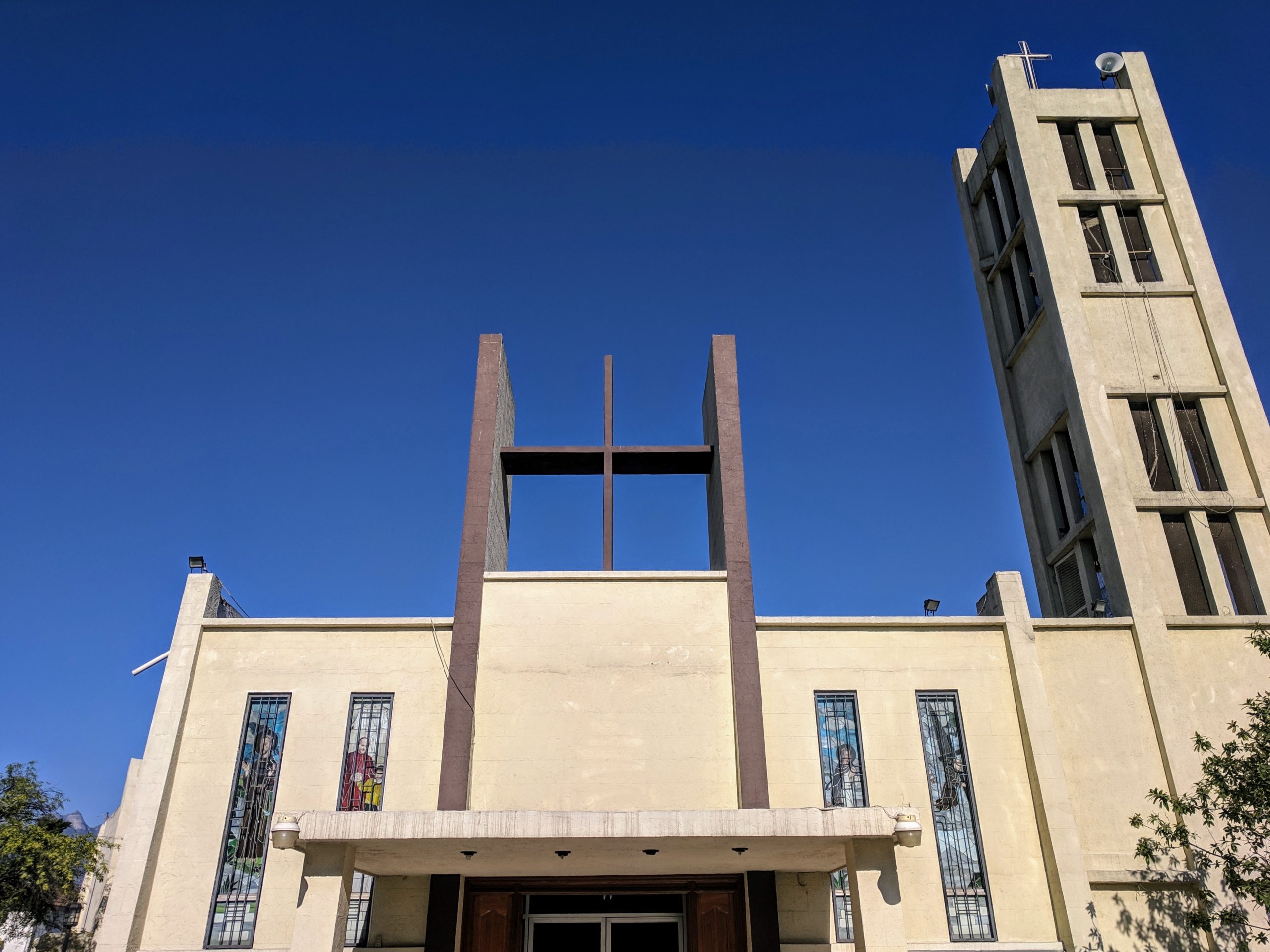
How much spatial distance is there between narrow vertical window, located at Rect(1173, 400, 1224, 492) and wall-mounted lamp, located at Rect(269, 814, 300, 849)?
17757mm

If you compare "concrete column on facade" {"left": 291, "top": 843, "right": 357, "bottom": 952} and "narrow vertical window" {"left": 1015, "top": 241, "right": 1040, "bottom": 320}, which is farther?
"narrow vertical window" {"left": 1015, "top": 241, "right": 1040, "bottom": 320}

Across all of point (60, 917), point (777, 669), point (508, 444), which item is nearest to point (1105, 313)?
point (777, 669)


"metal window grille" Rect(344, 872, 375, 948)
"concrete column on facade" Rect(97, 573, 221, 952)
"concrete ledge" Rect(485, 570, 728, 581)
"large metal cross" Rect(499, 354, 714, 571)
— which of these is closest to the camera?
"concrete column on facade" Rect(97, 573, 221, 952)

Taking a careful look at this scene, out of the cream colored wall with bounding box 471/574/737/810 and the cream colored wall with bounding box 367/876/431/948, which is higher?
the cream colored wall with bounding box 471/574/737/810

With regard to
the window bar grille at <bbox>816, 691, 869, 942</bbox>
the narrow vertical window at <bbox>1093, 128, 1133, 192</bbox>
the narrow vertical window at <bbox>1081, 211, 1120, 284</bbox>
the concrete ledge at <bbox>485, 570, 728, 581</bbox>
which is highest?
the narrow vertical window at <bbox>1093, 128, 1133, 192</bbox>

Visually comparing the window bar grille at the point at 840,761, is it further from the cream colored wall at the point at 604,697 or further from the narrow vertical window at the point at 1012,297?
the narrow vertical window at the point at 1012,297

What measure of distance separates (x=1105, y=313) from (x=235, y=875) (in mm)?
19890

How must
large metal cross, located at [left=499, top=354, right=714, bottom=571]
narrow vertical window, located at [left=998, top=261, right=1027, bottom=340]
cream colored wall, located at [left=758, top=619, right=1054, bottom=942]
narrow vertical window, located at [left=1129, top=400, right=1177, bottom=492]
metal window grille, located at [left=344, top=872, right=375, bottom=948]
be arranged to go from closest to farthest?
metal window grille, located at [left=344, top=872, right=375, bottom=948] → cream colored wall, located at [left=758, top=619, right=1054, bottom=942] → large metal cross, located at [left=499, top=354, right=714, bottom=571] → narrow vertical window, located at [left=1129, top=400, right=1177, bottom=492] → narrow vertical window, located at [left=998, top=261, right=1027, bottom=340]

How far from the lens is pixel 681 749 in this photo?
1577 cm

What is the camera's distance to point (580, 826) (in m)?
11.9

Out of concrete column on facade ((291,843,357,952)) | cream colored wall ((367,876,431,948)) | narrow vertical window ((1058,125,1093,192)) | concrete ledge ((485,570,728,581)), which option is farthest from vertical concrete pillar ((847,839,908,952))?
narrow vertical window ((1058,125,1093,192))

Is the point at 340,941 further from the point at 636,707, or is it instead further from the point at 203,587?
the point at 203,587

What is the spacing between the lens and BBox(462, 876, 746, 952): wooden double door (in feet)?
49.6

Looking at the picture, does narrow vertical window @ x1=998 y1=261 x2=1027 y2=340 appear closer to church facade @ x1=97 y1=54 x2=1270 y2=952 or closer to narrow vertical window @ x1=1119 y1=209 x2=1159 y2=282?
narrow vertical window @ x1=1119 y1=209 x2=1159 y2=282
